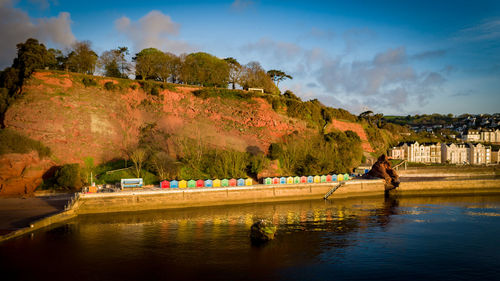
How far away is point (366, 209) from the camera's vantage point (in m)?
35.9

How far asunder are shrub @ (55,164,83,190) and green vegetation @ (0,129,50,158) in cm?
495

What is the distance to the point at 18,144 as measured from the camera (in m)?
38.2

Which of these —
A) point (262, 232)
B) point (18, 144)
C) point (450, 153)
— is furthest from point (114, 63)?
point (450, 153)

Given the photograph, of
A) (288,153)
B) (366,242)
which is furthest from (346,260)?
(288,153)

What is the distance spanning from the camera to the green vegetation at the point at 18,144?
3728 cm

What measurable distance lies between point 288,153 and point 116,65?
1484 inches

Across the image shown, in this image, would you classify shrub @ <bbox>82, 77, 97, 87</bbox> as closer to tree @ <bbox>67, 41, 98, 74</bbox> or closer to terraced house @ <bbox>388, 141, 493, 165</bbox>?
tree @ <bbox>67, 41, 98, 74</bbox>

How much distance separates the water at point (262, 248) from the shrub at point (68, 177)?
868cm

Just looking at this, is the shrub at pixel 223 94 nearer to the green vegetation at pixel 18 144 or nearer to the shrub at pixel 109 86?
the shrub at pixel 109 86

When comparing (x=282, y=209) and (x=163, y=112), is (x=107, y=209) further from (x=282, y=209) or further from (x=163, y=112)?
(x=163, y=112)

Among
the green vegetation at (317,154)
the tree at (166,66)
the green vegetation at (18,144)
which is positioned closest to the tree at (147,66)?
the tree at (166,66)

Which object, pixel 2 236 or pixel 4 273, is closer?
pixel 4 273

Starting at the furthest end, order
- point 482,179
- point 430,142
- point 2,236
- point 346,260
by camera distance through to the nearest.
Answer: point 430,142, point 482,179, point 2,236, point 346,260

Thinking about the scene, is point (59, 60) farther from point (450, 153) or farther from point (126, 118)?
point (450, 153)
